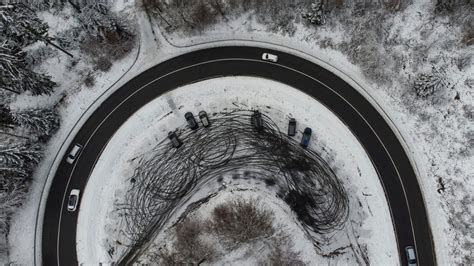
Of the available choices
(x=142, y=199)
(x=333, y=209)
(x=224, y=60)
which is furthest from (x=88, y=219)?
(x=333, y=209)

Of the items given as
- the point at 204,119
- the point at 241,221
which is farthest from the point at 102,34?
the point at 241,221

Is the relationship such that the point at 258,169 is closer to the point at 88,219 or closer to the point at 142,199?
the point at 142,199

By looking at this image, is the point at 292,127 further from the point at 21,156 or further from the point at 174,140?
the point at 21,156

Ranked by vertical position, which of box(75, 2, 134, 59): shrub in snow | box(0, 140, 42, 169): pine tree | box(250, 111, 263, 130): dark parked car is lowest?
box(0, 140, 42, 169): pine tree

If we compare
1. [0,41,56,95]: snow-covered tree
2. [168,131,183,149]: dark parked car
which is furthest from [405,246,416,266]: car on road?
[0,41,56,95]: snow-covered tree

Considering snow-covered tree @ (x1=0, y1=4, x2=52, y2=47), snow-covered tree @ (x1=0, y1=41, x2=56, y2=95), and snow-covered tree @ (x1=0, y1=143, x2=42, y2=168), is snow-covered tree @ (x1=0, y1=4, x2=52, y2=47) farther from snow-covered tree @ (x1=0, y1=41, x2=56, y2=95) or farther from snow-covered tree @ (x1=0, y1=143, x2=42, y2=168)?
snow-covered tree @ (x1=0, y1=143, x2=42, y2=168)
